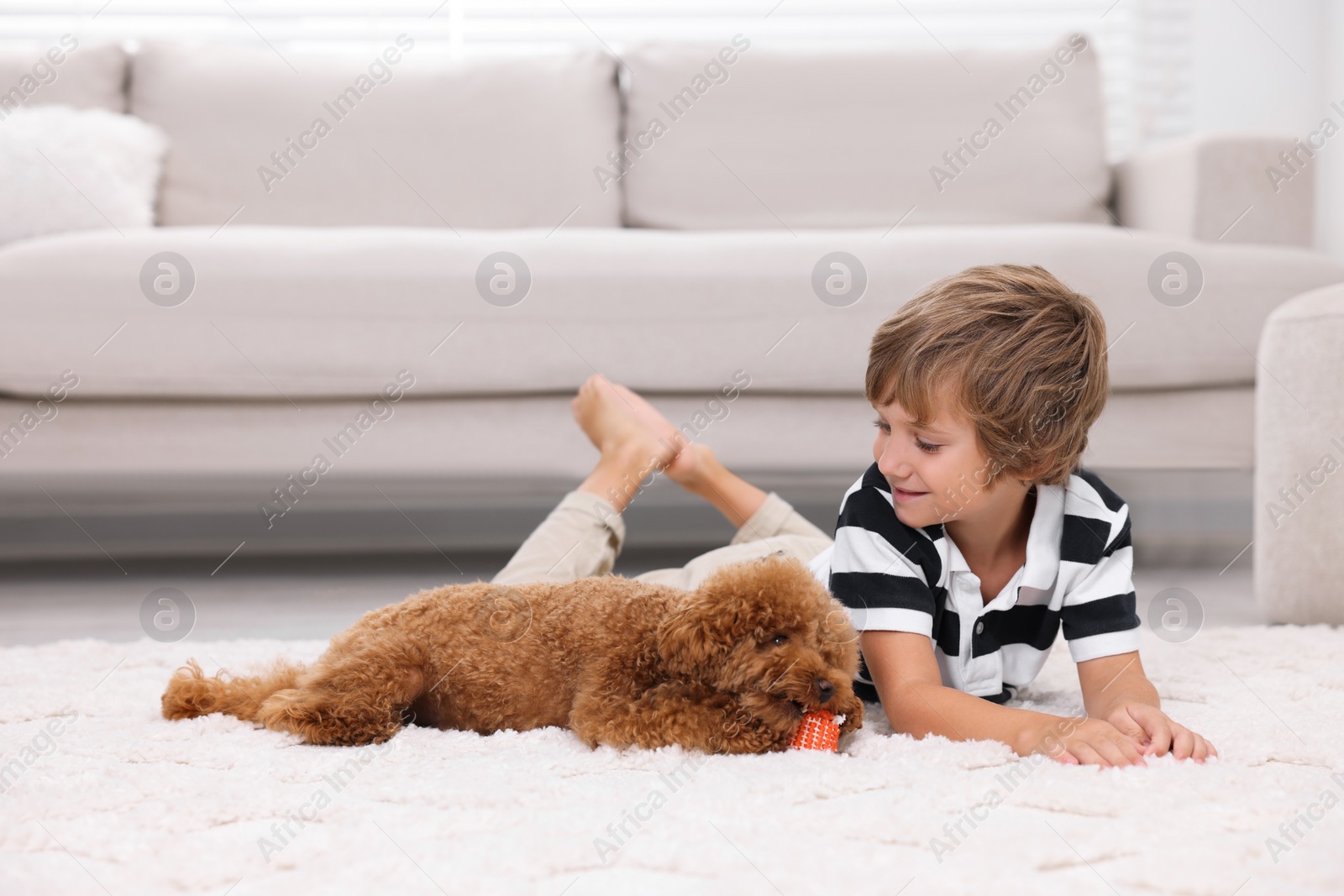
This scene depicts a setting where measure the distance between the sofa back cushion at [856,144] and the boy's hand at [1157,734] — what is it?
160 cm

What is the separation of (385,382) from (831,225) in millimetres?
1121

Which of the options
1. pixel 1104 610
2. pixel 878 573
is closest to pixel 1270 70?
pixel 1104 610

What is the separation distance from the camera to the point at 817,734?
0.79m

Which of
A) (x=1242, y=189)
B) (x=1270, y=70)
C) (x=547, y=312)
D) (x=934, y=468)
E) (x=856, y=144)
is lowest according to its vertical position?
(x=934, y=468)

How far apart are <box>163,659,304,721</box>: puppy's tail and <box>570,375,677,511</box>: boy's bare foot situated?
47 cm

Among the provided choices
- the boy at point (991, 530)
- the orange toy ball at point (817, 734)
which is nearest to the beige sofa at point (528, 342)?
the boy at point (991, 530)

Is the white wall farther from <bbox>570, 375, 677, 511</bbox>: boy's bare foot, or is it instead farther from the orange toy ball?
the orange toy ball

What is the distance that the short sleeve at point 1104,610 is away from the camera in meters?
0.92

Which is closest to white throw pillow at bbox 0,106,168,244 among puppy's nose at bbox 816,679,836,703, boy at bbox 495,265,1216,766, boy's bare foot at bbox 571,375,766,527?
boy's bare foot at bbox 571,375,766,527

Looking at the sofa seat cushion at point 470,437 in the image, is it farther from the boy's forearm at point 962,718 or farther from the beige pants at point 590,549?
the boy's forearm at point 962,718

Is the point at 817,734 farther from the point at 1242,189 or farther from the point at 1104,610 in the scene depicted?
the point at 1242,189

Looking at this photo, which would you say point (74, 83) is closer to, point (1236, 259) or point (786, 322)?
point (786, 322)

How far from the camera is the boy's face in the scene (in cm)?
88

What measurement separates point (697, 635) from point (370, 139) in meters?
1.82
